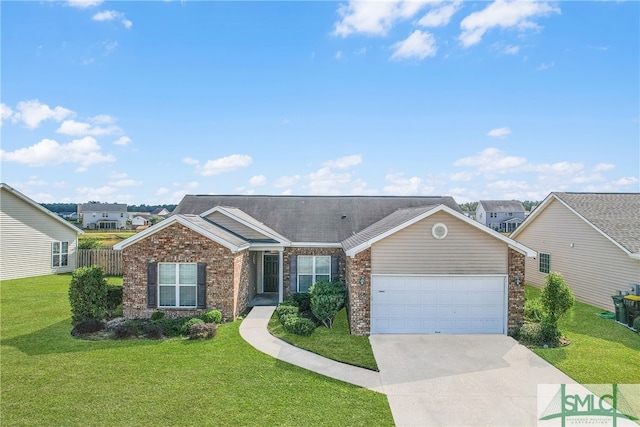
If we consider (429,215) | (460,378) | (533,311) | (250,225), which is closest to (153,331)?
(250,225)

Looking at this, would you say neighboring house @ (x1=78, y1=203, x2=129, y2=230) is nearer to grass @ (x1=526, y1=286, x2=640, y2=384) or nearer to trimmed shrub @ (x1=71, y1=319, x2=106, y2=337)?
trimmed shrub @ (x1=71, y1=319, x2=106, y2=337)

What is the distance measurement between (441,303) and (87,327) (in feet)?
39.1

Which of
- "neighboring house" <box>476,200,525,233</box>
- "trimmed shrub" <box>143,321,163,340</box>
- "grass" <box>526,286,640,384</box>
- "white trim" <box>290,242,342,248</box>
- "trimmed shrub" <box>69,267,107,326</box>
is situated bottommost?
"grass" <box>526,286,640,384</box>

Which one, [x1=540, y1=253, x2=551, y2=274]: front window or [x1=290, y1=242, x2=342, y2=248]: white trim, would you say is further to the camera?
[x1=540, y1=253, x2=551, y2=274]: front window

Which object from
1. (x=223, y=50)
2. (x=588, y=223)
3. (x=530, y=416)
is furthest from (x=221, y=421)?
(x=588, y=223)

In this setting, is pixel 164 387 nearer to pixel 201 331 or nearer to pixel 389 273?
pixel 201 331

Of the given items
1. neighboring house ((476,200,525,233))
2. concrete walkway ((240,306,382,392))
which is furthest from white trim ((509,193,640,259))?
neighboring house ((476,200,525,233))

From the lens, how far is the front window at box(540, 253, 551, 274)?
771 inches

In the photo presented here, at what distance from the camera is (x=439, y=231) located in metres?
12.1

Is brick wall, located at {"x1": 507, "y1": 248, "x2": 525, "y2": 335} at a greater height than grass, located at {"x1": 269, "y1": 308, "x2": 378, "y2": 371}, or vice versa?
brick wall, located at {"x1": 507, "y1": 248, "x2": 525, "y2": 335}

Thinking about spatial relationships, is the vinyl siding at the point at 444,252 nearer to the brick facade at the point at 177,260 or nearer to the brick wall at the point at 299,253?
the brick wall at the point at 299,253

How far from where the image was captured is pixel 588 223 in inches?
640

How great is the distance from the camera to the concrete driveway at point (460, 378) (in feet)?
22.6

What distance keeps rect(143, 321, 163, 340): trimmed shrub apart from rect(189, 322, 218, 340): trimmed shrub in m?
1.06
